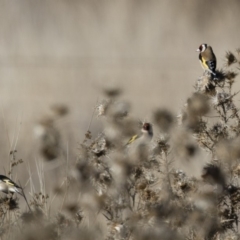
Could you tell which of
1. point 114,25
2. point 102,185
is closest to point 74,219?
point 102,185

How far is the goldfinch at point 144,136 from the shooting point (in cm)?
610

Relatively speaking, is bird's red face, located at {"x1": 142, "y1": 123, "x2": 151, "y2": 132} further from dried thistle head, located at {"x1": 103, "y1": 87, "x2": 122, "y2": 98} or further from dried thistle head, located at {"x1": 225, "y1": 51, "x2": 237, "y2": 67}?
dried thistle head, located at {"x1": 225, "y1": 51, "x2": 237, "y2": 67}

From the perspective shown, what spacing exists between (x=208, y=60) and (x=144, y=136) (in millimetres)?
1605

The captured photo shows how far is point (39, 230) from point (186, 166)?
1.15 metres

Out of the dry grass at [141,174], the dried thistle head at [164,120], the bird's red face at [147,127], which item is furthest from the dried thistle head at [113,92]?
the dried thistle head at [164,120]

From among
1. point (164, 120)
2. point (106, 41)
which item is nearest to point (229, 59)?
point (164, 120)

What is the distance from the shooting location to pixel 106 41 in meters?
18.0

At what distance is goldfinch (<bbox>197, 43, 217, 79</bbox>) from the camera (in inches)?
253

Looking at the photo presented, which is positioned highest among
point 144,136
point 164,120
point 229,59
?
point 229,59

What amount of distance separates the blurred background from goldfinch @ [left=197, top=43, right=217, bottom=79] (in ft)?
23.8

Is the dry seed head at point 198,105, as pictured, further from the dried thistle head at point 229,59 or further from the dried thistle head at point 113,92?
the dried thistle head at point 113,92

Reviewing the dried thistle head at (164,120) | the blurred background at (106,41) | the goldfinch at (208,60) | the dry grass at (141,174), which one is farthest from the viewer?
the blurred background at (106,41)

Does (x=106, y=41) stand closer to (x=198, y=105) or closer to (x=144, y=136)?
(x=144, y=136)

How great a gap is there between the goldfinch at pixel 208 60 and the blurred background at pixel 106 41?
285 inches
